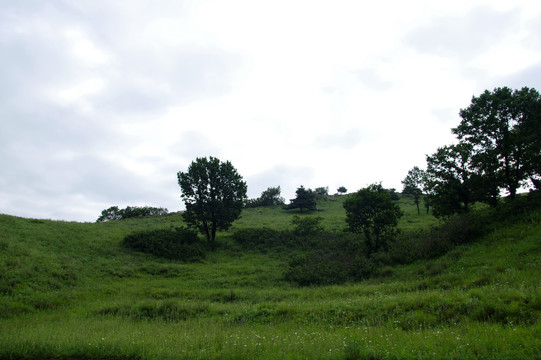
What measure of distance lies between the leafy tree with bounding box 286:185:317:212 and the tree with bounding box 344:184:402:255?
1466 inches

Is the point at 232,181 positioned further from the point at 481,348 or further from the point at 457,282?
the point at 481,348

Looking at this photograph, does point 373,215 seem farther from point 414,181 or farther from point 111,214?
point 111,214

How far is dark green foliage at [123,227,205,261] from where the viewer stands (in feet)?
98.7

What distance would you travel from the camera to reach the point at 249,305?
14969mm

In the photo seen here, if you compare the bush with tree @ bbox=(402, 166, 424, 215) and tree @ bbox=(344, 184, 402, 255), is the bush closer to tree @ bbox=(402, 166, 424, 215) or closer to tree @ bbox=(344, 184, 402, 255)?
tree @ bbox=(344, 184, 402, 255)

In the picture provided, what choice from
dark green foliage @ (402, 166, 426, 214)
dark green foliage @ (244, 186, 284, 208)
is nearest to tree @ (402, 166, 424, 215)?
dark green foliage @ (402, 166, 426, 214)

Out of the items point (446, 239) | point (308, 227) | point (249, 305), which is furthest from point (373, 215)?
point (249, 305)

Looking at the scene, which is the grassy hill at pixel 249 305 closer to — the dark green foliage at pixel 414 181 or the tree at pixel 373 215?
the tree at pixel 373 215

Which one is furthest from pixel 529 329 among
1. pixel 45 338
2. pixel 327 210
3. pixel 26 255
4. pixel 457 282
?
pixel 327 210

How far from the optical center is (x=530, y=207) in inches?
862

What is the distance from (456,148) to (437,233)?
8.53 meters

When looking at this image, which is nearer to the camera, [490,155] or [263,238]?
[490,155]

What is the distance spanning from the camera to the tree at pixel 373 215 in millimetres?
27266

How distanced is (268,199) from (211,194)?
50.4 meters
